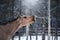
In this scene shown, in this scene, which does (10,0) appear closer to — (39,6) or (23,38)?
(39,6)

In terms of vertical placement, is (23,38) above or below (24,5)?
below

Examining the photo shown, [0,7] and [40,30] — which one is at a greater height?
[0,7]

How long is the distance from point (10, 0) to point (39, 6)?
39 centimetres

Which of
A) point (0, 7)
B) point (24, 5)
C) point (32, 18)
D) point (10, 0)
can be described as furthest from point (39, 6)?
point (32, 18)

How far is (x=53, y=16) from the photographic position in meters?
2.01

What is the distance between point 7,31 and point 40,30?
0.90 metres

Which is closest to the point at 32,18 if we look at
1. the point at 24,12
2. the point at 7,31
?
the point at 7,31

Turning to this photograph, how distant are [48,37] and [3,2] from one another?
74 cm

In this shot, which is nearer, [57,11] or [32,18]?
[32,18]

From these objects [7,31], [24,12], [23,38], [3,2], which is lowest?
[23,38]

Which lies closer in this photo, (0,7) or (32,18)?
(32,18)

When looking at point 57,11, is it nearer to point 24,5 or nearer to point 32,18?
point 24,5

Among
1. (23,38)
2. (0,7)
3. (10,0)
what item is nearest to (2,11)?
(0,7)

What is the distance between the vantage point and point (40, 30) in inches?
78.2
